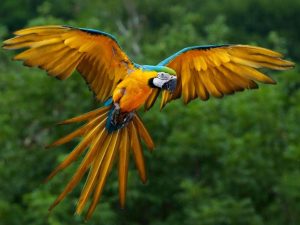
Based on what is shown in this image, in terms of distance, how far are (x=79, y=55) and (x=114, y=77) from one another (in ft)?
0.86

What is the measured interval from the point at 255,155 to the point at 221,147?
2.05ft

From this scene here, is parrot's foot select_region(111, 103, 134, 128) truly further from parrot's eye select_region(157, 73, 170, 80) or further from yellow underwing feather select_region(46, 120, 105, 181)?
parrot's eye select_region(157, 73, 170, 80)

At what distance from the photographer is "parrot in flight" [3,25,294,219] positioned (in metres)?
6.34

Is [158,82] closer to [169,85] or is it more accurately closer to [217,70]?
[169,85]

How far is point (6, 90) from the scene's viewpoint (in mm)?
18859

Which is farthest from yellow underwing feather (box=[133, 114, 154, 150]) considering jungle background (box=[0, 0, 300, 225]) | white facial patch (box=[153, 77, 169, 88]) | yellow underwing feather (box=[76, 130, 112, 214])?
jungle background (box=[0, 0, 300, 225])

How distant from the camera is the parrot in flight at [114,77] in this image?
20.8 ft

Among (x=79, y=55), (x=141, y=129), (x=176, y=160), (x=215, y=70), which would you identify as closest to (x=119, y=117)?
(x=141, y=129)

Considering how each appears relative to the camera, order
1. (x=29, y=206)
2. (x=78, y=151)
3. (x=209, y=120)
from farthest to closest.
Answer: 1. (x=209, y=120)
2. (x=29, y=206)
3. (x=78, y=151)

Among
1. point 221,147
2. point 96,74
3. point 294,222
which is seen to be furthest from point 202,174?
point 96,74

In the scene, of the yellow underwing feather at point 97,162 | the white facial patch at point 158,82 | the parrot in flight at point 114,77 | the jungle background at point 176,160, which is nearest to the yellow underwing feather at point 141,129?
the parrot in flight at point 114,77

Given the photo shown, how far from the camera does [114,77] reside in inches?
260

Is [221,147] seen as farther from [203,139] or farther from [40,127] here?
[40,127]

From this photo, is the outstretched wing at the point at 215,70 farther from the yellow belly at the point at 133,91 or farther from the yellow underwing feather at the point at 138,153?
the yellow belly at the point at 133,91
